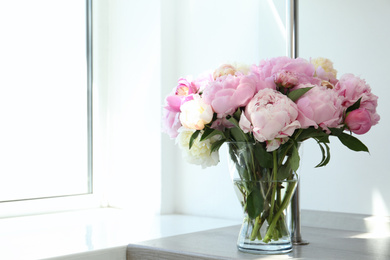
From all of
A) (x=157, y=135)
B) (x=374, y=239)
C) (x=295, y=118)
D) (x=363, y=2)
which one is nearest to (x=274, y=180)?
(x=295, y=118)

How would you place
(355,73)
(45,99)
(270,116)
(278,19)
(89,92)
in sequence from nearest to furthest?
(270,116) < (355,73) < (278,19) < (45,99) < (89,92)

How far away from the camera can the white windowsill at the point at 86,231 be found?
1.04m

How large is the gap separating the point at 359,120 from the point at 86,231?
0.72 metres

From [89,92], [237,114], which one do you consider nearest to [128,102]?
[89,92]

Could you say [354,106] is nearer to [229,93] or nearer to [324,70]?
[324,70]

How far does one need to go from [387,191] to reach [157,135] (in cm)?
76

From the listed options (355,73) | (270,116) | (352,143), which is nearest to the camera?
(270,116)

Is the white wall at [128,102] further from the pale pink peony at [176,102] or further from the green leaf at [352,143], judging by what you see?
the green leaf at [352,143]

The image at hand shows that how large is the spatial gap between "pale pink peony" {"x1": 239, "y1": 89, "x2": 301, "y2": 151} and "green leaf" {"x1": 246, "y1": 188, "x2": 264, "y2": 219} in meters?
0.12

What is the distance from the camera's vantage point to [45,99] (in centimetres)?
172

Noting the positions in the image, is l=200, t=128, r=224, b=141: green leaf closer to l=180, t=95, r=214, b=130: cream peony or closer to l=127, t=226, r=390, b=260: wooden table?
l=180, t=95, r=214, b=130: cream peony

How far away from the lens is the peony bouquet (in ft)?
2.90

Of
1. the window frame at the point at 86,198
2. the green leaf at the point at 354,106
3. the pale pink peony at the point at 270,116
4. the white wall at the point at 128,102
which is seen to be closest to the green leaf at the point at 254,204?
the pale pink peony at the point at 270,116

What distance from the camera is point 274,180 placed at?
962 mm
